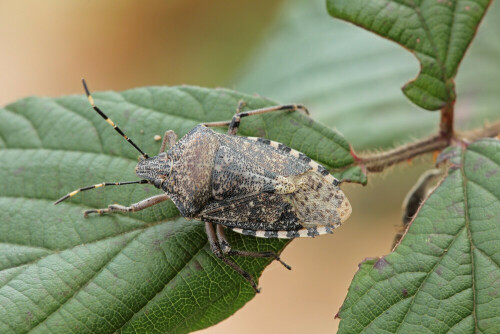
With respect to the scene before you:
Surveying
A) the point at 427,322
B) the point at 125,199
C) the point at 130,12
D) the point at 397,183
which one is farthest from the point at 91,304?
the point at 130,12

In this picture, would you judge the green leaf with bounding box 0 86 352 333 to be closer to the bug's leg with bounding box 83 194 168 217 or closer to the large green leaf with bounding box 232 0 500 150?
the bug's leg with bounding box 83 194 168 217

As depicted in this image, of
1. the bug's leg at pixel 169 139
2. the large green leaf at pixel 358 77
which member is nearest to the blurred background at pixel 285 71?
the large green leaf at pixel 358 77

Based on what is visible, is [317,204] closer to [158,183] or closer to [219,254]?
[219,254]

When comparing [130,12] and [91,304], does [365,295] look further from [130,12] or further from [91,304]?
[130,12]

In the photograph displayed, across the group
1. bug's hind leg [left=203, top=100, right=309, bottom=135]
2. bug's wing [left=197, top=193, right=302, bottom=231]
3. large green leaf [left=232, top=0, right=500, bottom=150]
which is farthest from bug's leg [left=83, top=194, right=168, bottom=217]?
large green leaf [left=232, top=0, right=500, bottom=150]

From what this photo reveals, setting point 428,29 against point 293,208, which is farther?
point 293,208

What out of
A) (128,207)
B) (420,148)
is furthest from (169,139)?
(420,148)
